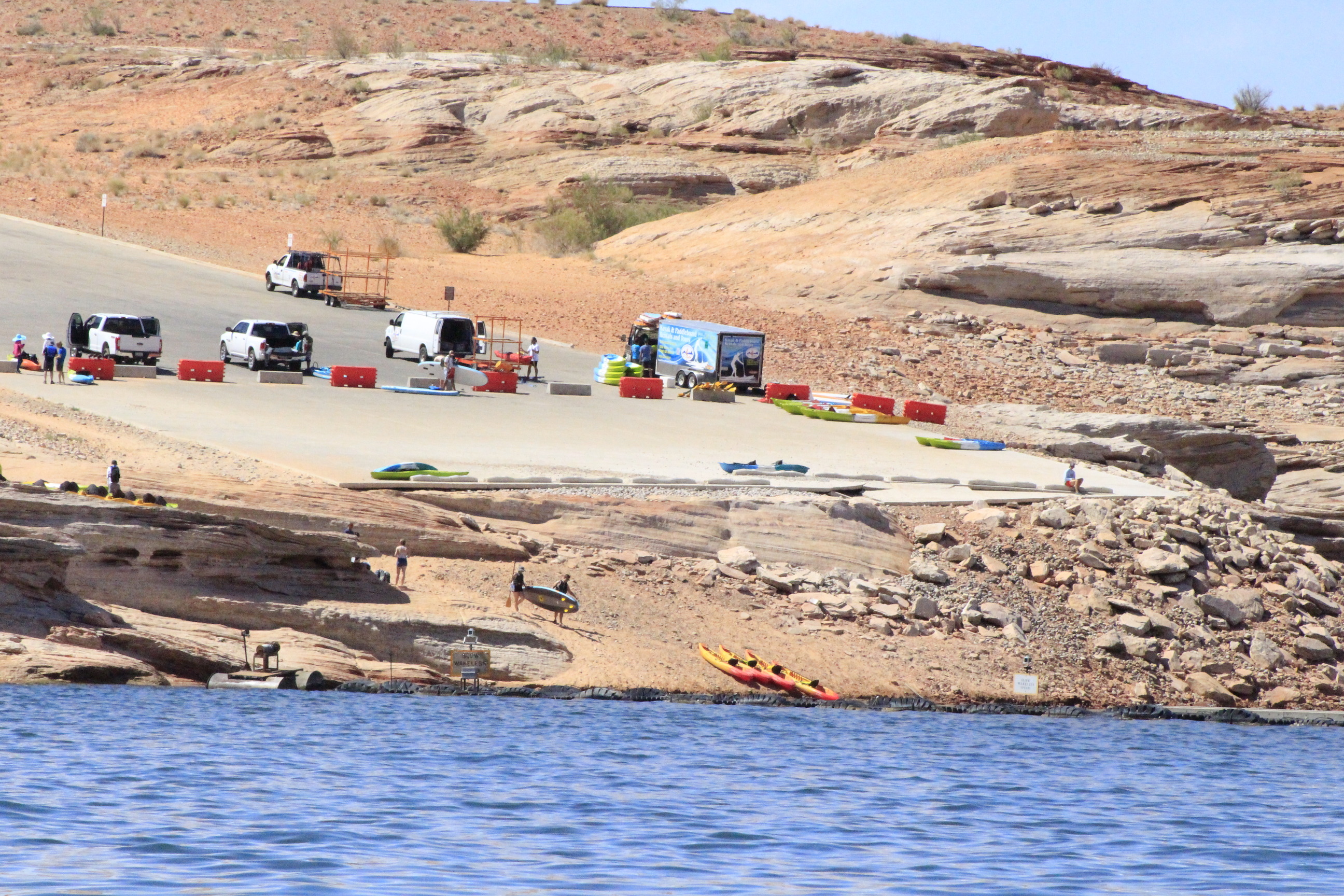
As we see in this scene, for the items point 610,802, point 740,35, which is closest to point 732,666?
point 610,802

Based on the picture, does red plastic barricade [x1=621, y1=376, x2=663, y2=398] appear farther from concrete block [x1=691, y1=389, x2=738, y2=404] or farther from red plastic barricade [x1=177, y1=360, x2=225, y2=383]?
red plastic barricade [x1=177, y1=360, x2=225, y2=383]

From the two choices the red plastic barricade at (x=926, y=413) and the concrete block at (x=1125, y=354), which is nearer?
the red plastic barricade at (x=926, y=413)

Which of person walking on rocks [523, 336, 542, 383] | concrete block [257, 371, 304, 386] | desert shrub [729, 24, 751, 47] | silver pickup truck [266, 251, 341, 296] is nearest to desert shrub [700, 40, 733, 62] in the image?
desert shrub [729, 24, 751, 47]

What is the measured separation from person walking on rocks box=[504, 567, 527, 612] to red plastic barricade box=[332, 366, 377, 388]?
59.9 feet

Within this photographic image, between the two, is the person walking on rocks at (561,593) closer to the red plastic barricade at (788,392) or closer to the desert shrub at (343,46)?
the red plastic barricade at (788,392)

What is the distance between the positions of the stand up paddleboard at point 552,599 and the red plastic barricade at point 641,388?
2080 centimetres

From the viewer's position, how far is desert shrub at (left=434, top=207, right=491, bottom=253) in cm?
7569

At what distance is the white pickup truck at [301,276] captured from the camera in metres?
62.0

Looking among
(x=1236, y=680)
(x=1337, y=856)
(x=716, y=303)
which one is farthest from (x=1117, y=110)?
(x=1337, y=856)

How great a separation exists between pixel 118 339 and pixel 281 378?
4.73m

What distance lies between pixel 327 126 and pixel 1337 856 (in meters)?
83.3

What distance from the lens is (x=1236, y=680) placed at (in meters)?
34.0

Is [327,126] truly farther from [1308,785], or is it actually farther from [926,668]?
[1308,785]

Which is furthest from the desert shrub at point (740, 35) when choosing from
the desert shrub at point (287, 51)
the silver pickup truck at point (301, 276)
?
the silver pickup truck at point (301, 276)
